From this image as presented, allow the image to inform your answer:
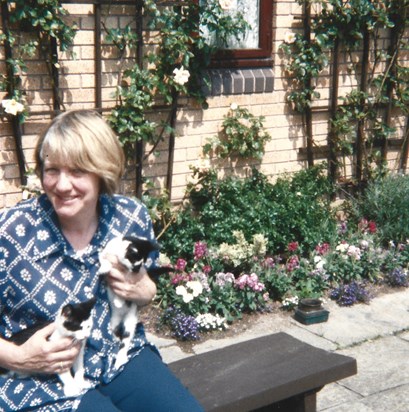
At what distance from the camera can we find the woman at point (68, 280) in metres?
2.48

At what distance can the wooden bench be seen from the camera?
3.05m

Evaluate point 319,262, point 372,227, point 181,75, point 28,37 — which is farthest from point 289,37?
point 28,37

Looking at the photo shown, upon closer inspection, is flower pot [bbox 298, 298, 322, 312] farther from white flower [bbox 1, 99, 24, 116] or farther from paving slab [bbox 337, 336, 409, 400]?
white flower [bbox 1, 99, 24, 116]

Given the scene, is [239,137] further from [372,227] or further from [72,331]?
[72,331]

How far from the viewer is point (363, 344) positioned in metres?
4.79

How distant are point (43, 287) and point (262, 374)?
1156 mm

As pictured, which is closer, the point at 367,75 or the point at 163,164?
the point at 163,164

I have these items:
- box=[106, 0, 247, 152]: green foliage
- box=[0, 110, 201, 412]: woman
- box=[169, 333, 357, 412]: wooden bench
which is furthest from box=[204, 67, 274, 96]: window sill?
box=[0, 110, 201, 412]: woman

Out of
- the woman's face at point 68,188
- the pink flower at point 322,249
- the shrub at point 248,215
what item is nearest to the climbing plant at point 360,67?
the shrub at point 248,215

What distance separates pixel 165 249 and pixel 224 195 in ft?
2.30

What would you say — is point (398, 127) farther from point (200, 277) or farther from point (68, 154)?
point (68, 154)

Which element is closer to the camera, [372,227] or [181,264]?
[181,264]

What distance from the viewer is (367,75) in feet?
22.9

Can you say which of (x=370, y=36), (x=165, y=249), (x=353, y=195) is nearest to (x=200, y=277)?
(x=165, y=249)
